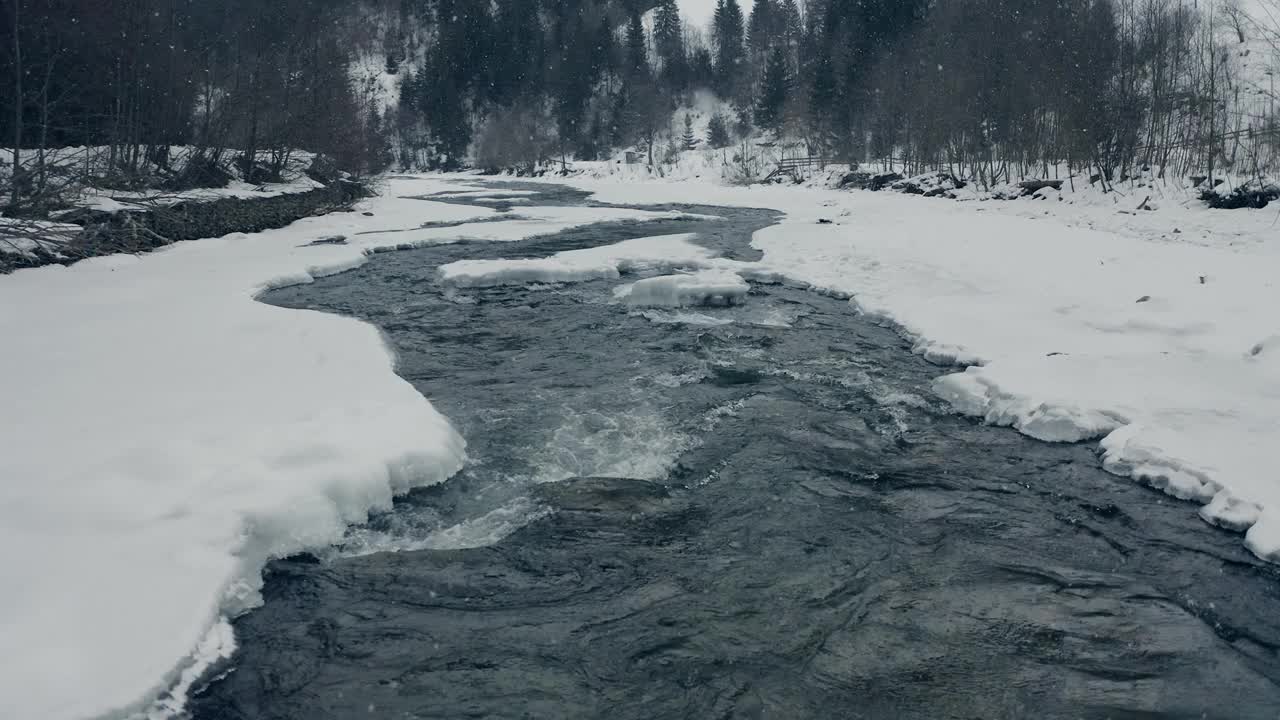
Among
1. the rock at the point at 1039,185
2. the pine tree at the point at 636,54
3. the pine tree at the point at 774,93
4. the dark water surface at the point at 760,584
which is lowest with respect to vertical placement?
the dark water surface at the point at 760,584

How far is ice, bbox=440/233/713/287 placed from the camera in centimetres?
1323

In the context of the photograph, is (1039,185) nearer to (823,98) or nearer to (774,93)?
(823,98)

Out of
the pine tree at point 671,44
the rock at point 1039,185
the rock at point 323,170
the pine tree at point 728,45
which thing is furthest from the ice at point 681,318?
the pine tree at point 671,44

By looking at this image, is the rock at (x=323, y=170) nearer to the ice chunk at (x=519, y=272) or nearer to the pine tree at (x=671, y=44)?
the ice chunk at (x=519, y=272)

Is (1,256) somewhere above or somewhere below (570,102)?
below

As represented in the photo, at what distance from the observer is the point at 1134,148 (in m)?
20.3

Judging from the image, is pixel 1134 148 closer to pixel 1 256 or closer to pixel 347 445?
pixel 347 445

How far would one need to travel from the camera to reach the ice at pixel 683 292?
38.0 ft

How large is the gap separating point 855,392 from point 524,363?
359 cm

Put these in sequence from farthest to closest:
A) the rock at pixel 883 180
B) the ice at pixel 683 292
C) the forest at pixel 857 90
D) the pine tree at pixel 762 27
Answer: the pine tree at pixel 762 27, the rock at pixel 883 180, the forest at pixel 857 90, the ice at pixel 683 292

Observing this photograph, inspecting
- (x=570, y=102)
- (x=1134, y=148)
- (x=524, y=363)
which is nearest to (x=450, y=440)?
(x=524, y=363)

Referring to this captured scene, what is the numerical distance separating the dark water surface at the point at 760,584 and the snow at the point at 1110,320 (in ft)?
1.06

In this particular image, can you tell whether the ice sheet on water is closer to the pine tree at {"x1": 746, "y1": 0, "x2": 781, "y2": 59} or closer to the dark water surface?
the dark water surface

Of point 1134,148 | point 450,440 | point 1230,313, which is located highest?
point 1134,148
